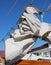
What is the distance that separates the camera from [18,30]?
10164mm

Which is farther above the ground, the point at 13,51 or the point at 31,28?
the point at 31,28

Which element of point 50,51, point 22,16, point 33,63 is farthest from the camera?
point 50,51

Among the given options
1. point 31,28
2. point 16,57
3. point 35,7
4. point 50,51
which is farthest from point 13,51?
point 50,51

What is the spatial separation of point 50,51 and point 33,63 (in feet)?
65.6

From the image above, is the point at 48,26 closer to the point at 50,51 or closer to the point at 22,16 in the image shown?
the point at 22,16

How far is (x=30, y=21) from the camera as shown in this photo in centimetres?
998

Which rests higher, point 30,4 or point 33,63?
point 30,4

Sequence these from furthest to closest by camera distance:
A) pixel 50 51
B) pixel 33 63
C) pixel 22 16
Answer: pixel 50 51
pixel 22 16
pixel 33 63

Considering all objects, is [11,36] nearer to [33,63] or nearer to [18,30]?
[18,30]

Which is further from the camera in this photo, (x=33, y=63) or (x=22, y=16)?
(x=22, y=16)

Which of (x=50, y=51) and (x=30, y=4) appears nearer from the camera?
(x=30, y=4)

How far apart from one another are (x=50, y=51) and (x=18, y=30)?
19.6 meters

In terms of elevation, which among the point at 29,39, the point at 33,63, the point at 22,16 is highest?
the point at 22,16

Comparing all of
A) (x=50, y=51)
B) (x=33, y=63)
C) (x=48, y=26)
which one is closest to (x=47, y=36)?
(x=48, y=26)
